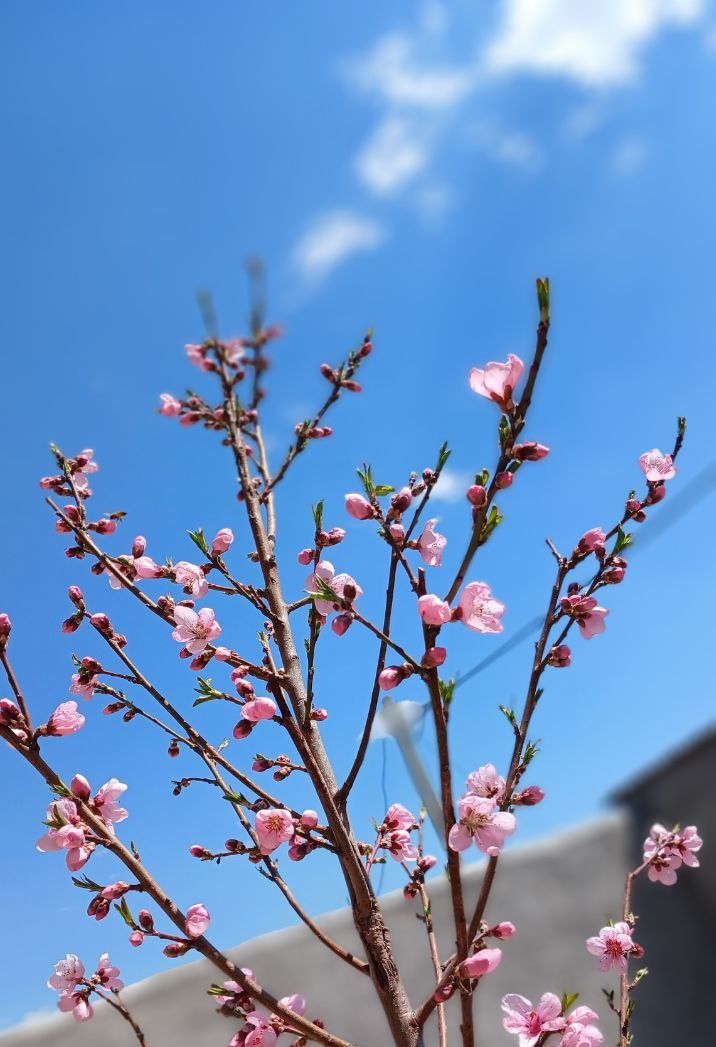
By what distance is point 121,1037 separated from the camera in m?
2.48

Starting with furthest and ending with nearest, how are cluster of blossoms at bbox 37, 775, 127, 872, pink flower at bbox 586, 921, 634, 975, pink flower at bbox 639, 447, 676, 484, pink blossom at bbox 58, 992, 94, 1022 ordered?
pink flower at bbox 586, 921, 634, 975
pink blossom at bbox 58, 992, 94, 1022
pink flower at bbox 639, 447, 676, 484
cluster of blossoms at bbox 37, 775, 127, 872

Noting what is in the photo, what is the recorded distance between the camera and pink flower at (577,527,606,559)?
105 centimetres

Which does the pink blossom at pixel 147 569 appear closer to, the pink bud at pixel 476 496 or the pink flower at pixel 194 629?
the pink flower at pixel 194 629

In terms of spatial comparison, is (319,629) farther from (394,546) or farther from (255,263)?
(255,263)

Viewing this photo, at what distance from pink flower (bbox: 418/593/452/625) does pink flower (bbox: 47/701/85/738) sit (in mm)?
515

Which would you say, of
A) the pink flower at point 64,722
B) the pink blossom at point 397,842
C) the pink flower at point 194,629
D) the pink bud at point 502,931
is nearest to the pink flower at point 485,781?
the pink bud at point 502,931

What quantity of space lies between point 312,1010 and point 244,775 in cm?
193

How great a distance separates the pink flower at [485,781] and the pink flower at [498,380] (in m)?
0.47

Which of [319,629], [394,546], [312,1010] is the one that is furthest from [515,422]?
[312,1010]

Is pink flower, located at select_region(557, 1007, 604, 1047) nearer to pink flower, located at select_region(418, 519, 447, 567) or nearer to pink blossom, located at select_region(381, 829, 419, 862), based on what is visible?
pink blossom, located at select_region(381, 829, 419, 862)

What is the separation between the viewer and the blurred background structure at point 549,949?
2525 millimetres

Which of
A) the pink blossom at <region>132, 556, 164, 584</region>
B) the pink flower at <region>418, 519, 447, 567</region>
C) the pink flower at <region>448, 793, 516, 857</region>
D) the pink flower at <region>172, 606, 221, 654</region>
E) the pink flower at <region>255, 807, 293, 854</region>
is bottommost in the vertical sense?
the pink flower at <region>448, 793, 516, 857</region>

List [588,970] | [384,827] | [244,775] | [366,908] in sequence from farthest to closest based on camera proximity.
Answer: [588,970], [384,827], [244,775], [366,908]

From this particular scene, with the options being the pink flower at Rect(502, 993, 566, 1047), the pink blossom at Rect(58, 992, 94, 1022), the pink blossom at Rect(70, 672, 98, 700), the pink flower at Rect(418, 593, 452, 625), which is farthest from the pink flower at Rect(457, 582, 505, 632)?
the pink blossom at Rect(58, 992, 94, 1022)
